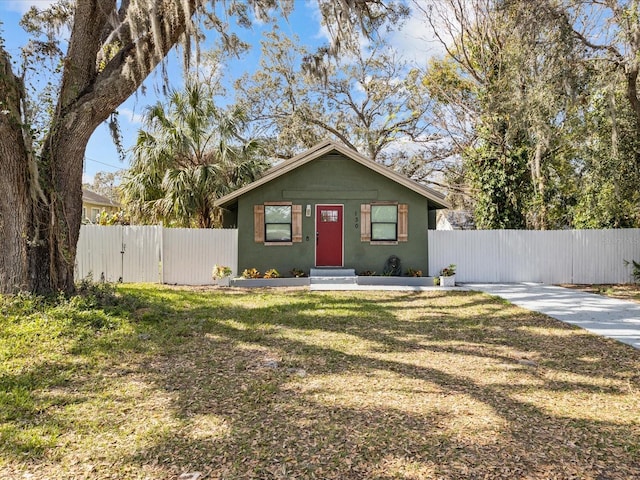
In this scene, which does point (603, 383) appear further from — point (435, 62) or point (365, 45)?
point (365, 45)

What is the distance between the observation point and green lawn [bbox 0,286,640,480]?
2.59m

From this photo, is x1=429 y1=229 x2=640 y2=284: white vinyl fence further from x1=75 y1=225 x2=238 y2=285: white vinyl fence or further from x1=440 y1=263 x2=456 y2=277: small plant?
x1=75 y1=225 x2=238 y2=285: white vinyl fence

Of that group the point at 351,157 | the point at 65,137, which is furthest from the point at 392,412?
the point at 351,157

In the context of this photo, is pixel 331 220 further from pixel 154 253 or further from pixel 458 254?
pixel 154 253

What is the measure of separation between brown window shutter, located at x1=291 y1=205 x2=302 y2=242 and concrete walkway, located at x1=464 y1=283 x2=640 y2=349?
4990mm

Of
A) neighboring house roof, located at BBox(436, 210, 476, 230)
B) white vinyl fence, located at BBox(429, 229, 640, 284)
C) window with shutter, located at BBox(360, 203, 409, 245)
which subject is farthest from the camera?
neighboring house roof, located at BBox(436, 210, 476, 230)

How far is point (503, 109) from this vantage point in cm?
1351

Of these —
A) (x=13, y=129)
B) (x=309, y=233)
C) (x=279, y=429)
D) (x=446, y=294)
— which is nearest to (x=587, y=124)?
(x=446, y=294)

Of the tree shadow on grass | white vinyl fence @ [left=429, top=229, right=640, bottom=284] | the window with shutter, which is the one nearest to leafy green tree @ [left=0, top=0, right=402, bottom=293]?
the tree shadow on grass

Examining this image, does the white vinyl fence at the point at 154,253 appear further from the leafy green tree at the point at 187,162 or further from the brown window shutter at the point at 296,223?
the brown window shutter at the point at 296,223

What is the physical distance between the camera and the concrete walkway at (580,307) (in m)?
6.20

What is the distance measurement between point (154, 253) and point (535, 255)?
1111 cm

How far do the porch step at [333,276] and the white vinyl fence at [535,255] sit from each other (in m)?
2.56

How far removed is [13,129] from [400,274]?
9.44 metres
